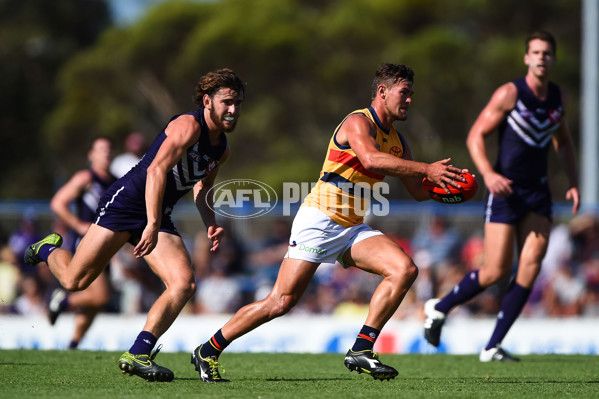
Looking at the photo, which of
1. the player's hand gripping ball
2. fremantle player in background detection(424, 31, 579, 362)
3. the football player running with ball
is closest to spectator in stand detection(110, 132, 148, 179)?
fremantle player in background detection(424, 31, 579, 362)

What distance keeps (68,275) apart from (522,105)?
14.2ft

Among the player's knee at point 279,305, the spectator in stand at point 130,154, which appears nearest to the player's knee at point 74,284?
the player's knee at point 279,305

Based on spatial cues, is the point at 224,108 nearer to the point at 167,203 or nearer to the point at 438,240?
the point at 167,203

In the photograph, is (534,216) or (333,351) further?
(333,351)

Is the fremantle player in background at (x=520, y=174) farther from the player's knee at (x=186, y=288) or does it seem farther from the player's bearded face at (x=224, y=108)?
the player's knee at (x=186, y=288)

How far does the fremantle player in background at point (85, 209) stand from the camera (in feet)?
31.4

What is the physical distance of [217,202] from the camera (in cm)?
1417

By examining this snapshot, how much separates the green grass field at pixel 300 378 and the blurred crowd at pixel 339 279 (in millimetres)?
3388

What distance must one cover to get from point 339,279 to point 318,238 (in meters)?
6.98

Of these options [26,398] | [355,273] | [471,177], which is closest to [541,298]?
[355,273]

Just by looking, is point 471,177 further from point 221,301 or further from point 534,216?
point 221,301

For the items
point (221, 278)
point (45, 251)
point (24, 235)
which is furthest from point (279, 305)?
point (24, 235)

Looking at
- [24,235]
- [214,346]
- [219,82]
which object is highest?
[219,82]

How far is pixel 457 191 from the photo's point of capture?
6504mm
